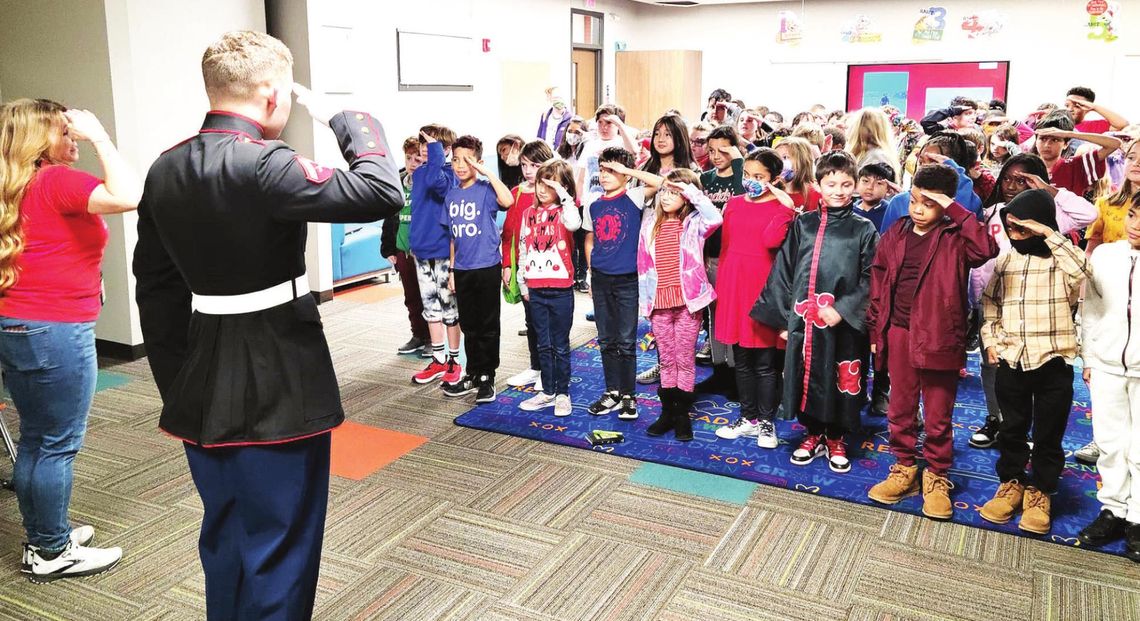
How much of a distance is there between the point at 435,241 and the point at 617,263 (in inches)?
42.8

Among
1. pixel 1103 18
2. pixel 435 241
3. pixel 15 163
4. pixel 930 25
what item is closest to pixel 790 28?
pixel 930 25

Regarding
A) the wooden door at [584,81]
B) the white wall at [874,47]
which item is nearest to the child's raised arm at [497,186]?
the wooden door at [584,81]

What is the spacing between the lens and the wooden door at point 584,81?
37.7ft

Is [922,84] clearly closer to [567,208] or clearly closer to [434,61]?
[434,61]

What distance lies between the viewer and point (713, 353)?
14.1 ft

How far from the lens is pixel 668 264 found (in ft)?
12.0

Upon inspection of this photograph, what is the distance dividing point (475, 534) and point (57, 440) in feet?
4.46

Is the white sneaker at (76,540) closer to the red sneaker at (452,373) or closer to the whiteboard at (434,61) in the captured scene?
the red sneaker at (452,373)

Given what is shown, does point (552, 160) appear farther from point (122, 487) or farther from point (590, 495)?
point (122, 487)

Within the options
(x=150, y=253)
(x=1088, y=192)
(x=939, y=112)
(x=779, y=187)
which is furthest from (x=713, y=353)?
(x=939, y=112)

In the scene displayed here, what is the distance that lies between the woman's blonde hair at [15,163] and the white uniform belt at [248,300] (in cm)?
112

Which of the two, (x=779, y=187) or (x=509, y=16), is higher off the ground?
(x=509, y=16)

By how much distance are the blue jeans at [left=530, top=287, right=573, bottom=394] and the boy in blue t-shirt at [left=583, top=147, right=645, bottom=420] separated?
0.16 metres

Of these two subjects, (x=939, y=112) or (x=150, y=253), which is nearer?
(x=150, y=253)
